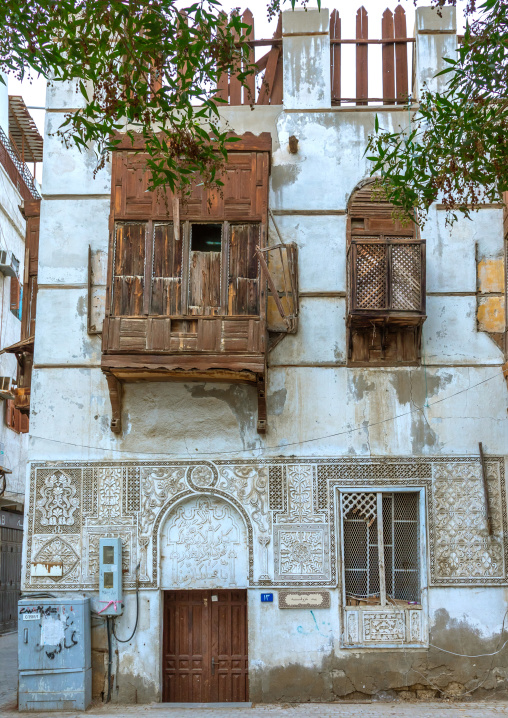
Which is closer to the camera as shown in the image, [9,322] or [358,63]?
[358,63]

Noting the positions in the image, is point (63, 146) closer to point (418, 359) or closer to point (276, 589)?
point (418, 359)

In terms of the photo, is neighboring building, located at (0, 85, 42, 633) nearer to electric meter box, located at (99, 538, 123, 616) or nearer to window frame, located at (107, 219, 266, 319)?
electric meter box, located at (99, 538, 123, 616)

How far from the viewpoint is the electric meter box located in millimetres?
12891

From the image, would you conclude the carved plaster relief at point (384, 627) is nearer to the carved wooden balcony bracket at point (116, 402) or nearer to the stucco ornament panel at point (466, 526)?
the stucco ornament panel at point (466, 526)

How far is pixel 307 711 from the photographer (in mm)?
12297

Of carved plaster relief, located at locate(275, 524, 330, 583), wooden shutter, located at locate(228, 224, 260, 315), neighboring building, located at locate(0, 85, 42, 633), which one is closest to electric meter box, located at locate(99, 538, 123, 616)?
carved plaster relief, located at locate(275, 524, 330, 583)

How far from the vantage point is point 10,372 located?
82.2 feet

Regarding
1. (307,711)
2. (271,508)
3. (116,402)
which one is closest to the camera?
(307,711)

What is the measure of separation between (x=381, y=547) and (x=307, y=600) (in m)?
1.39

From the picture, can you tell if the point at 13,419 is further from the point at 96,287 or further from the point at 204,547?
the point at 204,547

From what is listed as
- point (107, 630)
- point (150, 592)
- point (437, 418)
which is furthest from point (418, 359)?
point (107, 630)

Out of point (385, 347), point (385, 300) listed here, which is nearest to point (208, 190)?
point (385, 300)

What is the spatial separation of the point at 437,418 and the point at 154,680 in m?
5.88

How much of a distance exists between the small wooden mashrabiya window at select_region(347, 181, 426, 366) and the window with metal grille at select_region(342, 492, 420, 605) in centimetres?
219
